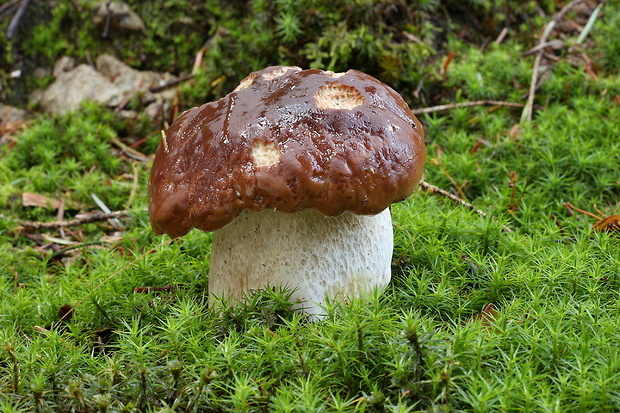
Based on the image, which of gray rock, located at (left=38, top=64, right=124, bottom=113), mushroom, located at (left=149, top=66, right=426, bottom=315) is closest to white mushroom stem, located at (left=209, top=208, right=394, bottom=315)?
mushroom, located at (left=149, top=66, right=426, bottom=315)

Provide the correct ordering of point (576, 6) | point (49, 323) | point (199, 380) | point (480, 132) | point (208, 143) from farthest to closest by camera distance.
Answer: point (576, 6)
point (480, 132)
point (49, 323)
point (208, 143)
point (199, 380)

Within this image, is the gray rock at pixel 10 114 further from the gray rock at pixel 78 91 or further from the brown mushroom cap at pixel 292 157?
the brown mushroom cap at pixel 292 157

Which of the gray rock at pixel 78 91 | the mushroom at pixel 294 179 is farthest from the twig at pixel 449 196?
the gray rock at pixel 78 91

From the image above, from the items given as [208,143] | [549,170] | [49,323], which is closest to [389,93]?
[208,143]

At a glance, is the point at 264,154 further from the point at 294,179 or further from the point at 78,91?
the point at 78,91

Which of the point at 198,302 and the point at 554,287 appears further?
the point at 198,302

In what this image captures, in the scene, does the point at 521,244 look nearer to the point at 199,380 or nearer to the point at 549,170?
the point at 549,170

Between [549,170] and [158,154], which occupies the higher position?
[158,154]
